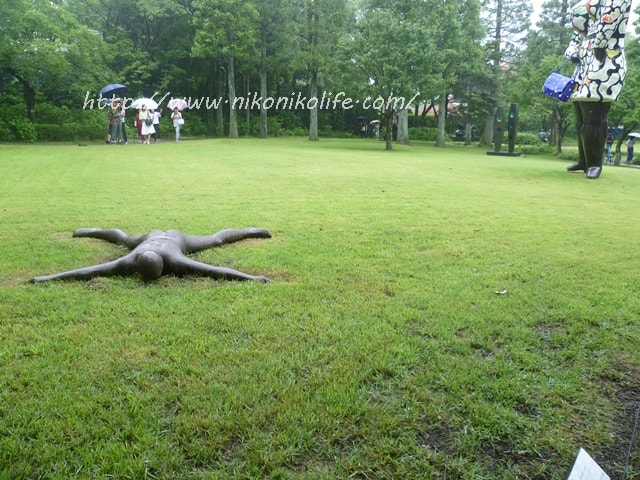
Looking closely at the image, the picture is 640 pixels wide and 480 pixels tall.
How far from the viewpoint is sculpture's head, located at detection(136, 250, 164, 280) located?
12.1ft

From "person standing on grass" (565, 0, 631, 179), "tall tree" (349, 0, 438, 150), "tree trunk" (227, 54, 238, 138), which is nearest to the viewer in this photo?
"person standing on grass" (565, 0, 631, 179)

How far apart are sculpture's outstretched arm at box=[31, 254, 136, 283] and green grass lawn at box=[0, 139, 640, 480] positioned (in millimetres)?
76

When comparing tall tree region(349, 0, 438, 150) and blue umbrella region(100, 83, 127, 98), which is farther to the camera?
blue umbrella region(100, 83, 127, 98)

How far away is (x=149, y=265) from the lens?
368 centimetres

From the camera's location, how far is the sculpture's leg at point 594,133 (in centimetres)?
1144

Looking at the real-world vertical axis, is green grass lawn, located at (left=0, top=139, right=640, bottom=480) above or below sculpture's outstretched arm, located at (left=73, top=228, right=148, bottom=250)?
below

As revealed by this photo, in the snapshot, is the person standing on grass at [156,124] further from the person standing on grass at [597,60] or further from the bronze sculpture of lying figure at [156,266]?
the bronze sculpture of lying figure at [156,266]

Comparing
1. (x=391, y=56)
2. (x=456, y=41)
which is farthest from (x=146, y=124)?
(x=456, y=41)

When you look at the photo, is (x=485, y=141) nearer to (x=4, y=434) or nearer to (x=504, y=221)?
(x=504, y=221)

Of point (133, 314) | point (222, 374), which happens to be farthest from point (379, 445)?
point (133, 314)

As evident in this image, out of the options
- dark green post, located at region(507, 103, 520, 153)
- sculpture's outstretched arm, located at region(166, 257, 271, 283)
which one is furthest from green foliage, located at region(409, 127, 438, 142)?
sculpture's outstretched arm, located at region(166, 257, 271, 283)

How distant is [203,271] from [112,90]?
19.3 metres

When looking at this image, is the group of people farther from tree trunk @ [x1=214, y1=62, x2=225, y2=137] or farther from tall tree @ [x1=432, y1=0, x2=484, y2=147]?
tall tree @ [x1=432, y1=0, x2=484, y2=147]

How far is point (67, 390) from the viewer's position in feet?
7.57
